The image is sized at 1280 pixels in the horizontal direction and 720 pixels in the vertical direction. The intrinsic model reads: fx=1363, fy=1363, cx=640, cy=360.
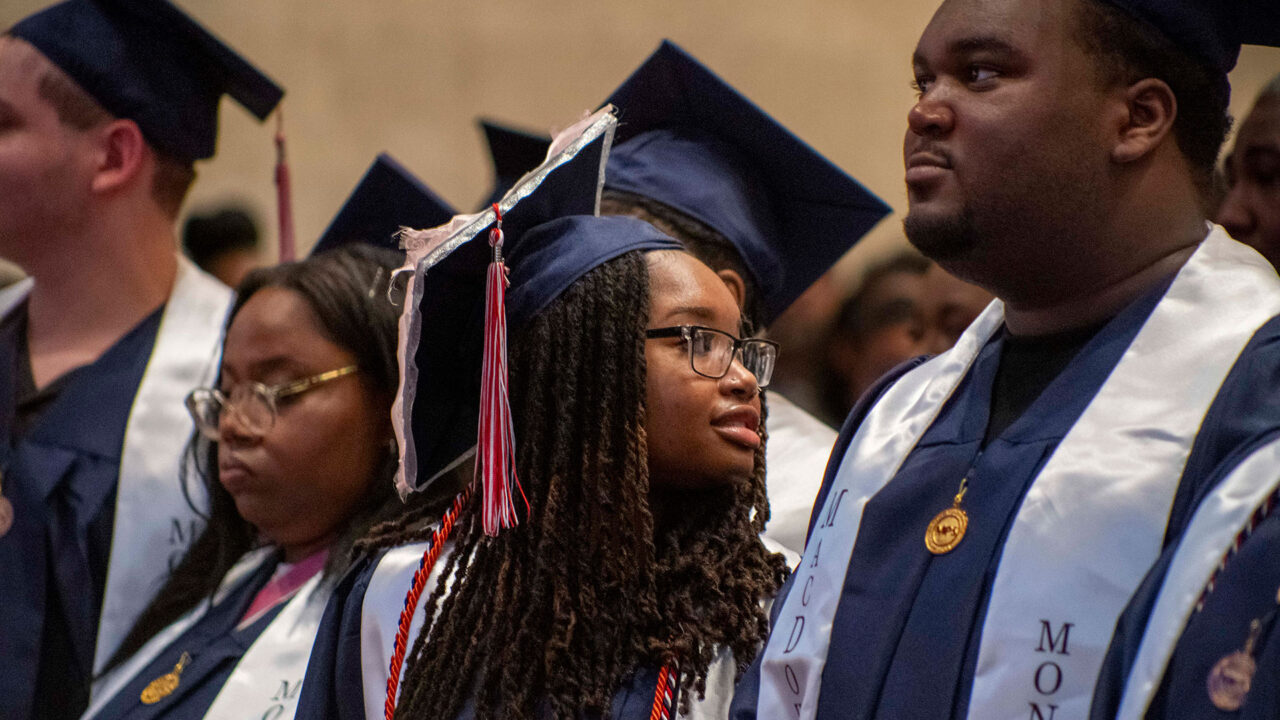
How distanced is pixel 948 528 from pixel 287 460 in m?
1.46

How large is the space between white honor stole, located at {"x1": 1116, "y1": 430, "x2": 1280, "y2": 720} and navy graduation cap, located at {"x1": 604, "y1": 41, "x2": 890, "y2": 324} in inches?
57.8

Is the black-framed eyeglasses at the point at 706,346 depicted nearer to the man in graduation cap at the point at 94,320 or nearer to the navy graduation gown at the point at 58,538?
the man in graduation cap at the point at 94,320

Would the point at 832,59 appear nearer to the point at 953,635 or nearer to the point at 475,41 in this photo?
the point at 475,41

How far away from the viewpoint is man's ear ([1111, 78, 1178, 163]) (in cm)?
151

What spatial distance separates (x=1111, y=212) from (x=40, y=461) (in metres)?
2.38

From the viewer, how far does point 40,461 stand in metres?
2.98

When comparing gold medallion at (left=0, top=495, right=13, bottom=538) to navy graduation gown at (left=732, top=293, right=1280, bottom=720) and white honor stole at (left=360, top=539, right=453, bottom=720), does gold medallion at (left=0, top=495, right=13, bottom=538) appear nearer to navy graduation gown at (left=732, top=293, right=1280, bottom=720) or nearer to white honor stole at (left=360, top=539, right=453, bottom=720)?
white honor stole at (left=360, top=539, right=453, bottom=720)

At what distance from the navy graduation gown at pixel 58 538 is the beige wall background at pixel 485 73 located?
337 centimetres

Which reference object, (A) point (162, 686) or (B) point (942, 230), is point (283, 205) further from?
(B) point (942, 230)

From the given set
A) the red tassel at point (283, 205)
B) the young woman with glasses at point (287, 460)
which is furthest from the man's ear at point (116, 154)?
the young woman with glasses at point (287, 460)

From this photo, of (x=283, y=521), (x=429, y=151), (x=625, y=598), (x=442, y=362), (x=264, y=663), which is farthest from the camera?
(x=429, y=151)

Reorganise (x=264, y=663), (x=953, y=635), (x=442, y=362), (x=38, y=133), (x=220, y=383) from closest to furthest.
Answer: (x=953, y=635)
(x=442, y=362)
(x=264, y=663)
(x=220, y=383)
(x=38, y=133)

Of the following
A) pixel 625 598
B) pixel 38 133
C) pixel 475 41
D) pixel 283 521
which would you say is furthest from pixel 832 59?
pixel 625 598

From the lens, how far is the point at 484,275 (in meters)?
2.12
